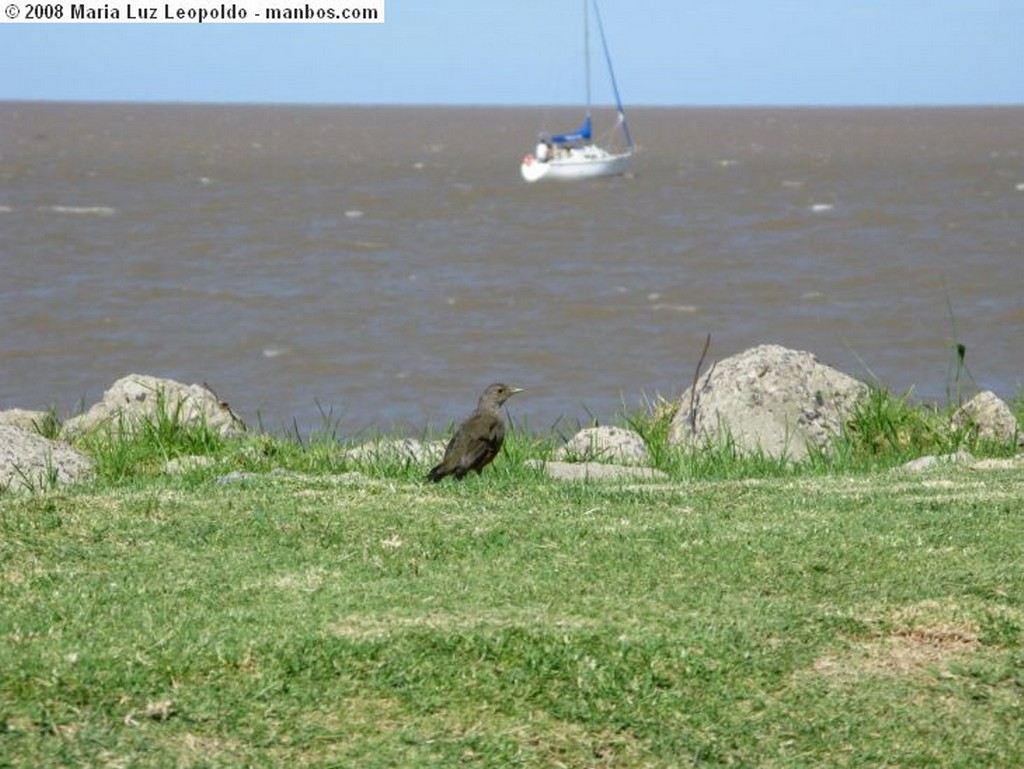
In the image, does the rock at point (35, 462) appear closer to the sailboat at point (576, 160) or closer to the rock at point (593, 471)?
the rock at point (593, 471)

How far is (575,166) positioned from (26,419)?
55.4 metres


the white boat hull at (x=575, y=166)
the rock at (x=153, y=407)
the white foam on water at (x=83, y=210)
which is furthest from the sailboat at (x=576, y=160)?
the rock at (x=153, y=407)

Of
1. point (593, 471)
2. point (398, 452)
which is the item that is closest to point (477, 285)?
point (398, 452)

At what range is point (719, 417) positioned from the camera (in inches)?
377

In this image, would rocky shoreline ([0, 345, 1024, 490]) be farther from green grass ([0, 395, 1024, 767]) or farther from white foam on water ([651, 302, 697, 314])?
white foam on water ([651, 302, 697, 314])

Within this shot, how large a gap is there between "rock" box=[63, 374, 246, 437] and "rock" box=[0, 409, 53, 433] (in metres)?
0.14

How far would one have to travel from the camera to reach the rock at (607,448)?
8.73 m

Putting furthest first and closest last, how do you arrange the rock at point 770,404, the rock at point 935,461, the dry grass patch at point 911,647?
the rock at point 770,404 < the rock at point 935,461 < the dry grass patch at point 911,647

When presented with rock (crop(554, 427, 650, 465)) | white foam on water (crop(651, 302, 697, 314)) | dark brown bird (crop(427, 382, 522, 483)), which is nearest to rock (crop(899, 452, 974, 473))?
rock (crop(554, 427, 650, 465))

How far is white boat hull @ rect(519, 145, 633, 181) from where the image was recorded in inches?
2490

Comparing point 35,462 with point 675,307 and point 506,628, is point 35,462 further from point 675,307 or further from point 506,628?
point 675,307

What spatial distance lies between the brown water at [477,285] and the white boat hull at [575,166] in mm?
1486

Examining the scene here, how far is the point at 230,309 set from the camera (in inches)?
1012

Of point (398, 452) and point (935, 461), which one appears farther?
point (398, 452)
